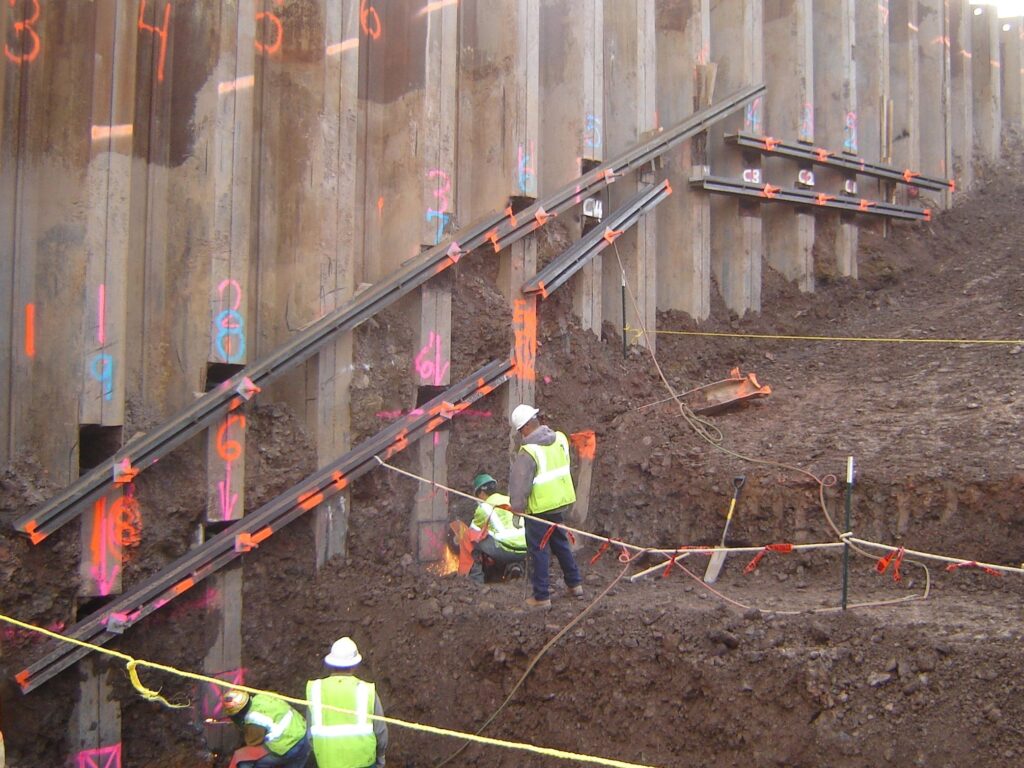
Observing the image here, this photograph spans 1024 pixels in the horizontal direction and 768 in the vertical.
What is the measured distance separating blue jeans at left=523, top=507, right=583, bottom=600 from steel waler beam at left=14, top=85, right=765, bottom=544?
2033 mm

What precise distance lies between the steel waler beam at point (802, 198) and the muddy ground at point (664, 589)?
1.60 m

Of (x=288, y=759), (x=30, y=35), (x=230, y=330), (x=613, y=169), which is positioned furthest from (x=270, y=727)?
(x=613, y=169)

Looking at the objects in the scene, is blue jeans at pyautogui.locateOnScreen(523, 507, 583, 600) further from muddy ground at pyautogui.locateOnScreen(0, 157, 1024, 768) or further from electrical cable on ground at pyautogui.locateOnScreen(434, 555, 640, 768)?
electrical cable on ground at pyautogui.locateOnScreen(434, 555, 640, 768)

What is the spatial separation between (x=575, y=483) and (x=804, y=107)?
5.38 meters

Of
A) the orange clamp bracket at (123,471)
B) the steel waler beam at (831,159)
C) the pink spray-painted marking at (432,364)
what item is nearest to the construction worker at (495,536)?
the pink spray-painted marking at (432,364)

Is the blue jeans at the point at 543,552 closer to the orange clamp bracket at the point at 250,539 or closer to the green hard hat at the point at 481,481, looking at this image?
the green hard hat at the point at 481,481

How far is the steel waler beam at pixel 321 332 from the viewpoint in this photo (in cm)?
631

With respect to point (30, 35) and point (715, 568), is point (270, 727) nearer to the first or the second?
point (715, 568)

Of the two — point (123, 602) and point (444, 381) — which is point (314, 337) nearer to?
point (444, 381)

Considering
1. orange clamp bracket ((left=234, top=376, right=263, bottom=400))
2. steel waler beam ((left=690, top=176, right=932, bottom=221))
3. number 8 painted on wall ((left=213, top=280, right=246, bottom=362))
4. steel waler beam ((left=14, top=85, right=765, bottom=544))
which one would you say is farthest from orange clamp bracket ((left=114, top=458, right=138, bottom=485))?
steel waler beam ((left=690, top=176, right=932, bottom=221))

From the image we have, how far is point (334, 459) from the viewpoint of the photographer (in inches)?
296

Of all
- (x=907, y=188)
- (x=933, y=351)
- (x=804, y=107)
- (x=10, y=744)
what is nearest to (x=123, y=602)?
(x=10, y=744)

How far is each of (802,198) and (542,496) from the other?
5.59 meters

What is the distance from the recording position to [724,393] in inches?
357
